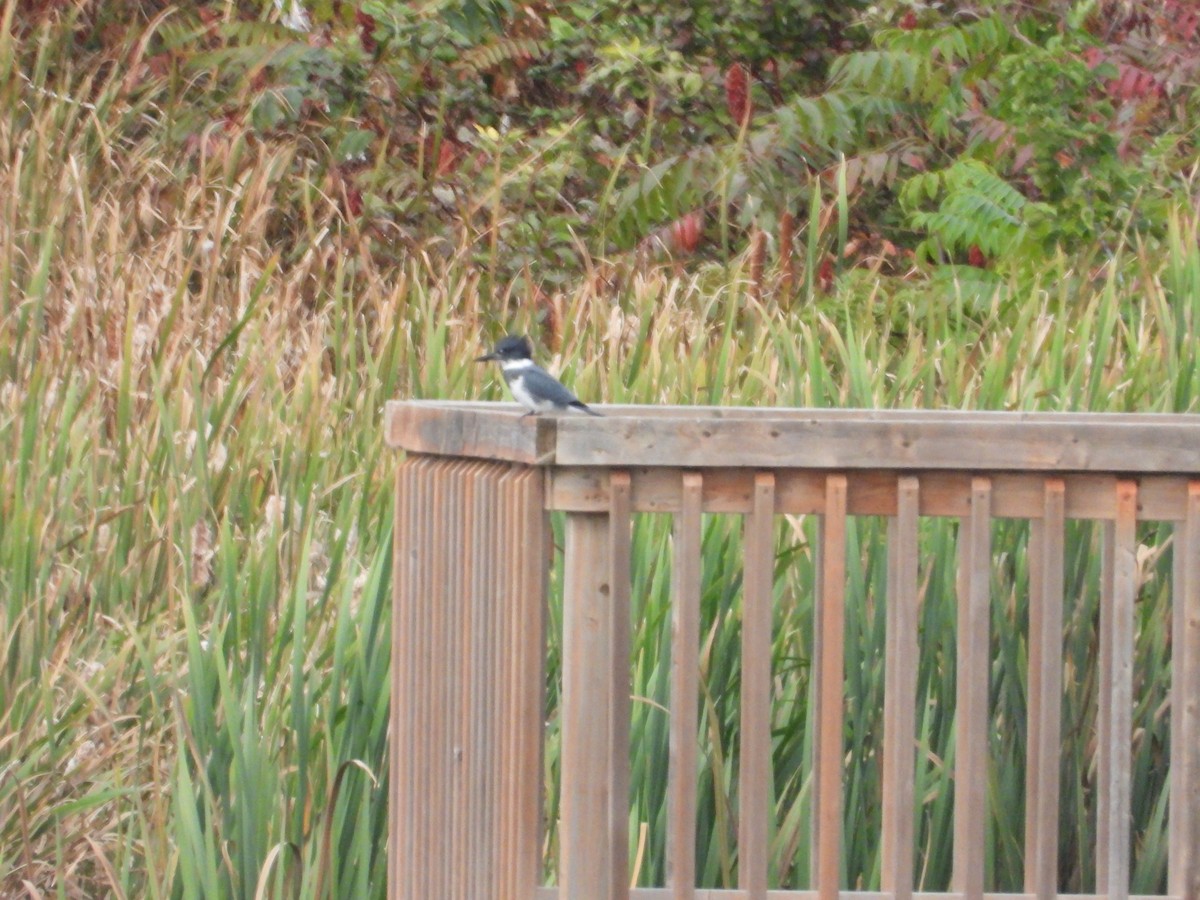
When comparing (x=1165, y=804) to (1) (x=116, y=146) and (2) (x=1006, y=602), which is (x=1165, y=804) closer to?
(2) (x=1006, y=602)

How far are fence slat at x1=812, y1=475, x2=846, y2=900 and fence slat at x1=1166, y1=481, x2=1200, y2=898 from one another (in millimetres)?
443

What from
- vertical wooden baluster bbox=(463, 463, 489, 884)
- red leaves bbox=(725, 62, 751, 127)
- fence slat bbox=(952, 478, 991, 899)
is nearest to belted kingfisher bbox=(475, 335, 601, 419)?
vertical wooden baluster bbox=(463, 463, 489, 884)

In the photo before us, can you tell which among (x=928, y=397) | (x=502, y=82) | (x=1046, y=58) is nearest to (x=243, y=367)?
(x=928, y=397)

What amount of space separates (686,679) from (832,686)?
206 mm

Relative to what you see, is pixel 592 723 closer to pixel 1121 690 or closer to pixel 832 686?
pixel 832 686

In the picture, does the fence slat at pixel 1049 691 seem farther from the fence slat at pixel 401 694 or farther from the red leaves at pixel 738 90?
the red leaves at pixel 738 90

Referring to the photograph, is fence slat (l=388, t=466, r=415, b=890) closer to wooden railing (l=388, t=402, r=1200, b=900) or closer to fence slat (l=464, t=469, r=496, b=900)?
fence slat (l=464, t=469, r=496, b=900)

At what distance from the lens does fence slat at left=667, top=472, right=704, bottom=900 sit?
7.43 feet

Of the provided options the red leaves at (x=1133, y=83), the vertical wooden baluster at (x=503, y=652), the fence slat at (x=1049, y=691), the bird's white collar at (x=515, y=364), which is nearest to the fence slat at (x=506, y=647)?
the vertical wooden baluster at (x=503, y=652)

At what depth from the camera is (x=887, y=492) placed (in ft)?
7.63

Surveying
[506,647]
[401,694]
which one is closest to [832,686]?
[506,647]

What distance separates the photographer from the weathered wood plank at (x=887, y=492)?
229cm

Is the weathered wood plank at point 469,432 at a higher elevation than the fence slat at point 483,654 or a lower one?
higher

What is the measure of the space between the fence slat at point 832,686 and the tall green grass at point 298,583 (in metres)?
0.44
